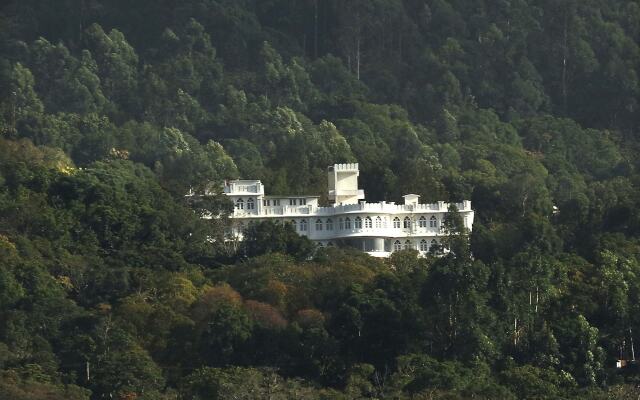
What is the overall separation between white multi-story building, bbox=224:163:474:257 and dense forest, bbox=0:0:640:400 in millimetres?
1404

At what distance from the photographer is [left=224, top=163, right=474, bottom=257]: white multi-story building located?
383 feet

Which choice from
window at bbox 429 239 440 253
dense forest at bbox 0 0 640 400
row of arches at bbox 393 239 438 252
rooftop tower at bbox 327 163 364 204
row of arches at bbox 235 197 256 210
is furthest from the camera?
rooftop tower at bbox 327 163 364 204

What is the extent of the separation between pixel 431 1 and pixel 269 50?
1044 cm

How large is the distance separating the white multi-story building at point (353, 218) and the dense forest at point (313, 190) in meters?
1.40

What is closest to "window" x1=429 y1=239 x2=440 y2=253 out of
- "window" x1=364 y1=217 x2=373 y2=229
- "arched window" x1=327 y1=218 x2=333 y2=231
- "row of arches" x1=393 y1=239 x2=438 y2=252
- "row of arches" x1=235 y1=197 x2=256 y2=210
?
"row of arches" x1=393 y1=239 x2=438 y2=252

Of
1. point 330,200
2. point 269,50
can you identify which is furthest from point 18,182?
point 269,50

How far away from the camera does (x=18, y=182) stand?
11575 cm

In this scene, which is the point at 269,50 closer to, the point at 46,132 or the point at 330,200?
the point at 46,132

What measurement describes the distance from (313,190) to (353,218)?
4.61 metres

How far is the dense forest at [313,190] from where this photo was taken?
330ft

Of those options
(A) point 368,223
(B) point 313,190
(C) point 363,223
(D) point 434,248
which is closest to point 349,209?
(C) point 363,223

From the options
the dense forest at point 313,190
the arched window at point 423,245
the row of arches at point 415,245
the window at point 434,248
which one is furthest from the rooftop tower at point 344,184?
the window at point 434,248

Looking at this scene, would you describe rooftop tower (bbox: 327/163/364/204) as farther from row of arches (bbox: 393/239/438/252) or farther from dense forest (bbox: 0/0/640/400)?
row of arches (bbox: 393/239/438/252)

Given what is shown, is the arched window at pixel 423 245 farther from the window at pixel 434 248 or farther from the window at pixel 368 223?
the window at pixel 368 223
